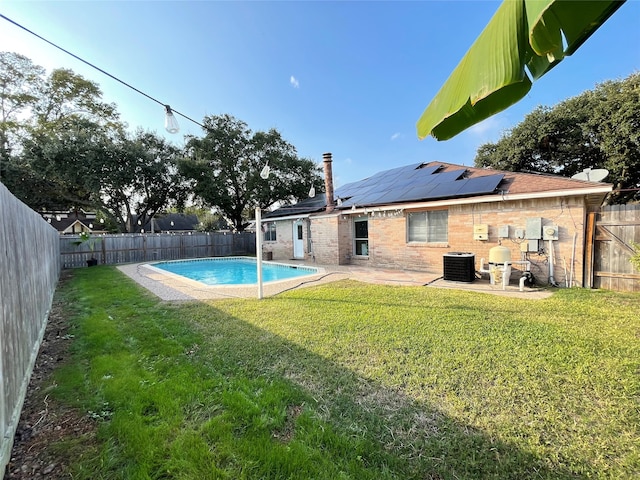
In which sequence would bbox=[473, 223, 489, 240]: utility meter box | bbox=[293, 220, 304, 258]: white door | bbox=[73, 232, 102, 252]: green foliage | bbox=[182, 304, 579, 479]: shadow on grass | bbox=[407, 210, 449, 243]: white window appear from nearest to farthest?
bbox=[182, 304, 579, 479]: shadow on grass < bbox=[473, 223, 489, 240]: utility meter box < bbox=[407, 210, 449, 243]: white window < bbox=[73, 232, 102, 252]: green foliage < bbox=[293, 220, 304, 258]: white door

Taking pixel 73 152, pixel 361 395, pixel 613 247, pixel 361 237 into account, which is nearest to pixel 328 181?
pixel 361 237

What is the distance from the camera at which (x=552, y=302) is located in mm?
5906

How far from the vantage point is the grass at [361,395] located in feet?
6.36

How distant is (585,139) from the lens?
17453 millimetres

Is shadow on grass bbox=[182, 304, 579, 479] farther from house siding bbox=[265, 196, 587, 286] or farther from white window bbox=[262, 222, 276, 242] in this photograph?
white window bbox=[262, 222, 276, 242]

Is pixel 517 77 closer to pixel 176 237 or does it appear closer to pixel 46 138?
pixel 176 237

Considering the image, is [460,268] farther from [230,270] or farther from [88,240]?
[88,240]

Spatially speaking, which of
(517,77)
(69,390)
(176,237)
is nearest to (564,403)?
(517,77)

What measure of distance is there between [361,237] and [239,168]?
563 inches

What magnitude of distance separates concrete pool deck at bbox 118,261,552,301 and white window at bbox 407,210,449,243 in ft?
4.37

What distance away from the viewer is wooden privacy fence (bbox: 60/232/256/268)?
15.4m

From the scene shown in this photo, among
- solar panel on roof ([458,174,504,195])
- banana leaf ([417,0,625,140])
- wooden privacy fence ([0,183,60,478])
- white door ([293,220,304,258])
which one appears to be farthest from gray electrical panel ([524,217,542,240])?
white door ([293,220,304,258])

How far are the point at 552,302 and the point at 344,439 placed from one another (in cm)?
612

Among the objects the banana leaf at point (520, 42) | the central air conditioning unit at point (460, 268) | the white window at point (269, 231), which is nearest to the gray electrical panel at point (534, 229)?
the central air conditioning unit at point (460, 268)
